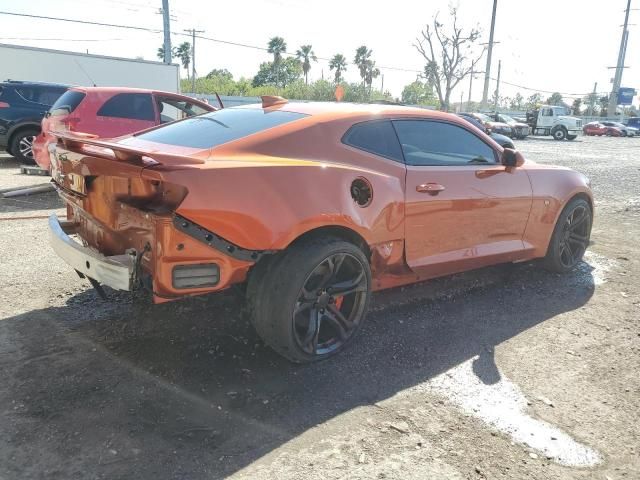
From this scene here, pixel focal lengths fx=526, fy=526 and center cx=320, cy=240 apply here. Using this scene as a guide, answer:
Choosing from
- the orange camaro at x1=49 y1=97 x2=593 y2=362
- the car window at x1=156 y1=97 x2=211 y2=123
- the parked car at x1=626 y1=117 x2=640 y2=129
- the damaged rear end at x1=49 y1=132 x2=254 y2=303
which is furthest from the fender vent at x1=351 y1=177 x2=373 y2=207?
the parked car at x1=626 y1=117 x2=640 y2=129

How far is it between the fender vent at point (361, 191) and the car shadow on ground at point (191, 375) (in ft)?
3.16

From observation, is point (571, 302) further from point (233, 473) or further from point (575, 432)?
point (233, 473)

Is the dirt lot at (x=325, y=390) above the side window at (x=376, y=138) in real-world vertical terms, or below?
below

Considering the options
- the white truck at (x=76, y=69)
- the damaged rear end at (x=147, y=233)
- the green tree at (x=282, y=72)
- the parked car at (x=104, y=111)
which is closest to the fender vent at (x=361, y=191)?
the damaged rear end at (x=147, y=233)

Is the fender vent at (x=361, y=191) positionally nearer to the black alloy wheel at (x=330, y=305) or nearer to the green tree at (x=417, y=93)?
the black alloy wheel at (x=330, y=305)

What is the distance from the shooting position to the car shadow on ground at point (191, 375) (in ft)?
7.71

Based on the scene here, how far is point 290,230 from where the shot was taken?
287cm

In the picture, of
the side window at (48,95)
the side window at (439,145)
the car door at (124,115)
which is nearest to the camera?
the side window at (439,145)

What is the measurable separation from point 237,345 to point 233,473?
1193 mm

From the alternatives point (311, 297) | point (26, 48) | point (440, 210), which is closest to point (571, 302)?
point (440, 210)

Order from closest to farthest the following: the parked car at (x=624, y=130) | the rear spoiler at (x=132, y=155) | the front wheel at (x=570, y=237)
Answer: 1. the rear spoiler at (x=132, y=155)
2. the front wheel at (x=570, y=237)
3. the parked car at (x=624, y=130)

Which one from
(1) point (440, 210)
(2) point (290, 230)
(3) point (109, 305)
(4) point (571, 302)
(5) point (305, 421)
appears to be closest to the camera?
(5) point (305, 421)

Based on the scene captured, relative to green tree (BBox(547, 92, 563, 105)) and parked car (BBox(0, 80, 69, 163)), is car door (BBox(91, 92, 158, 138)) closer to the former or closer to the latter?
parked car (BBox(0, 80, 69, 163))

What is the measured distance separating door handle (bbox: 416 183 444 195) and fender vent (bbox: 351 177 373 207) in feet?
1.47
